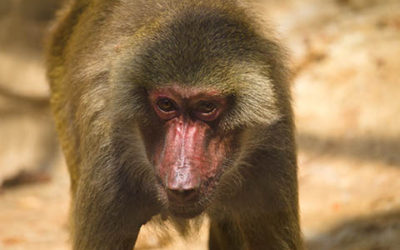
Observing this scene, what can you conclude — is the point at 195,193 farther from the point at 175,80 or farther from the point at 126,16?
the point at 126,16

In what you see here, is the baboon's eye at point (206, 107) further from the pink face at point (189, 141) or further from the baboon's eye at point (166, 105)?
the baboon's eye at point (166, 105)

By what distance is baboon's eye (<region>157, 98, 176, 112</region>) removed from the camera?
3.92 metres

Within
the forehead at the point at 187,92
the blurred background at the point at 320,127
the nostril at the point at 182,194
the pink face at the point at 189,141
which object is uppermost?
the blurred background at the point at 320,127

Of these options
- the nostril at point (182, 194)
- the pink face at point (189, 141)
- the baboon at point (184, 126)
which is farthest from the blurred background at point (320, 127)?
the nostril at point (182, 194)

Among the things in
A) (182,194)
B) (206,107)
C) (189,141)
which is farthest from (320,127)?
(182,194)

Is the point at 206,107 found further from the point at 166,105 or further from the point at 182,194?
the point at 182,194

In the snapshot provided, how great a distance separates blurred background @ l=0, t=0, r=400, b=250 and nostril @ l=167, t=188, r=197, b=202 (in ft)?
6.29

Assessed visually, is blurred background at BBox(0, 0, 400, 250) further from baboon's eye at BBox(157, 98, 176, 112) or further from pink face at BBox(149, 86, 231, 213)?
baboon's eye at BBox(157, 98, 176, 112)

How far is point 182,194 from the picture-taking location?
145 inches

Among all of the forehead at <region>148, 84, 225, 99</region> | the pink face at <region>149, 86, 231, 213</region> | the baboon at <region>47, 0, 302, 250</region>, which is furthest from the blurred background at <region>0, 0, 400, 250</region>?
the forehead at <region>148, 84, 225, 99</region>

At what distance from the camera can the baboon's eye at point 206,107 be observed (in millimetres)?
3934

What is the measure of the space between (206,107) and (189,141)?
24cm

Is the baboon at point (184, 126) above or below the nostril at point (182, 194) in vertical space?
above

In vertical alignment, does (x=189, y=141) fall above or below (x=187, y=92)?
below
